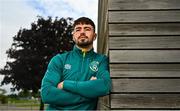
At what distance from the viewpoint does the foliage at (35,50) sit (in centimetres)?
2677

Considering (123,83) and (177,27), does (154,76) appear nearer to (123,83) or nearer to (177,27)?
(123,83)

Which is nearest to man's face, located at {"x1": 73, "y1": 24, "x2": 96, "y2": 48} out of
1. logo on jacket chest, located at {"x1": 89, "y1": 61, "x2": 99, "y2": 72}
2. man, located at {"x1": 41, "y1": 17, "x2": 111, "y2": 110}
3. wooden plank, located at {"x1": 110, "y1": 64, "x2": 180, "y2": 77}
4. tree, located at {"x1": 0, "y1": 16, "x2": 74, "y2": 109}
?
man, located at {"x1": 41, "y1": 17, "x2": 111, "y2": 110}

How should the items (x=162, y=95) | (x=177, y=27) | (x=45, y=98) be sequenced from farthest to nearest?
(x=177, y=27) < (x=162, y=95) < (x=45, y=98)

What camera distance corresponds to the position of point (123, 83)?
2715mm

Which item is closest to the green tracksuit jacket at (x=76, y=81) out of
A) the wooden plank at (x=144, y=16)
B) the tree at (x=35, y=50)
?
the wooden plank at (x=144, y=16)

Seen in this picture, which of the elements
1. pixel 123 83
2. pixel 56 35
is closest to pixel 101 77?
pixel 123 83

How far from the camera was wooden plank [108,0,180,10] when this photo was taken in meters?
2.93

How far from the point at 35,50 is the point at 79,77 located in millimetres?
25797

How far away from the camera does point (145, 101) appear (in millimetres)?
2674

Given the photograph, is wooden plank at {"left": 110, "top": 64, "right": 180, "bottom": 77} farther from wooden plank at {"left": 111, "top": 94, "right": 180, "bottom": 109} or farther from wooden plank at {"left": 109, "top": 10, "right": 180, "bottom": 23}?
wooden plank at {"left": 109, "top": 10, "right": 180, "bottom": 23}

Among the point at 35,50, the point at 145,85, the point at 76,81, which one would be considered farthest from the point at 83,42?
the point at 35,50

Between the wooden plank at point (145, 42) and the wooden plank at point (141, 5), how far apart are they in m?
0.26

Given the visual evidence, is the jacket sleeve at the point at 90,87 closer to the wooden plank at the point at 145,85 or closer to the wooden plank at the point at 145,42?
the wooden plank at the point at 145,85

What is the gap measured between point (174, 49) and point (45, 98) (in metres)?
1.07
